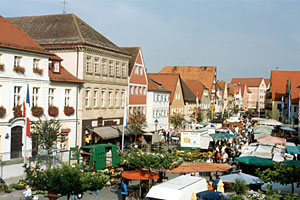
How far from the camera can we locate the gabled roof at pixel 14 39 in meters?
28.7

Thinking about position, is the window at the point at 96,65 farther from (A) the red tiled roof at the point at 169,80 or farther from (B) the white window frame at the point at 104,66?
(A) the red tiled roof at the point at 169,80

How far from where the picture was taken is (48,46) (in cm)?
3738

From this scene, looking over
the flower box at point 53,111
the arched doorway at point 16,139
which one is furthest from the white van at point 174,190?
the flower box at point 53,111

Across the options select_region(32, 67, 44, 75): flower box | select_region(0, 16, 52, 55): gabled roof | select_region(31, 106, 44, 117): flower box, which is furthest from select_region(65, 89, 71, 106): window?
select_region(0, 16, 52, 55): gabled roof

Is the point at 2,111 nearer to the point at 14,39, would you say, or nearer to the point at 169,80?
the point at 14,39

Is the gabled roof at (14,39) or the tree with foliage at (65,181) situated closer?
the tree with foliage at (65,181)

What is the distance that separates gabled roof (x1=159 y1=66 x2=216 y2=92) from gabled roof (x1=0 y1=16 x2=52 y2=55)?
64674mm

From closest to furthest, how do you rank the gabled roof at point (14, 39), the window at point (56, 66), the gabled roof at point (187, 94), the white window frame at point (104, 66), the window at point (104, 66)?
the gabled roof at point (14, 39)
the window at point (56, 66)
the white window frame at point (104, 66)
the window at point (104, 66)
the gabled roof at point (187, 94)

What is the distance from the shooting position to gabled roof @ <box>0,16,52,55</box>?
28.7 m

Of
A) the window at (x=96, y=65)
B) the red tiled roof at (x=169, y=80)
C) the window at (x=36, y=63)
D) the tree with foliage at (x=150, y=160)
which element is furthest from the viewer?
the red tiled roof at (x=169, y=80)

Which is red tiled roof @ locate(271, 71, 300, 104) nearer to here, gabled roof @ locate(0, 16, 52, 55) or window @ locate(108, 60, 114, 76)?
window @ locate(108, 60, 114, 76)

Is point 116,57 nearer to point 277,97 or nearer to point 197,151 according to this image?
point 197,151

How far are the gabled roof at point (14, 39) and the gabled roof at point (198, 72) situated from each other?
64.7 m

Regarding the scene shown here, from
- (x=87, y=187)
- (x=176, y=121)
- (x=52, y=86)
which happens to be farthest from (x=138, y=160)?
(x=176, y=121)
